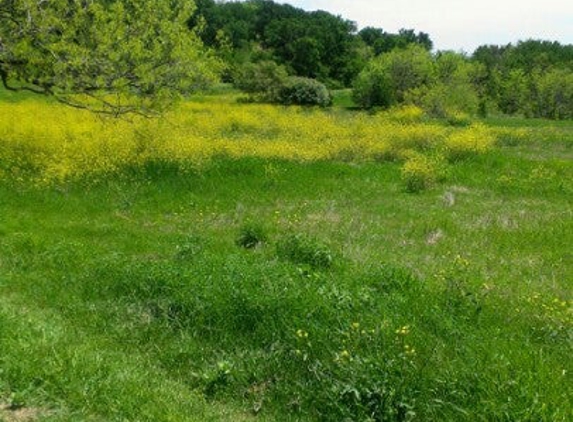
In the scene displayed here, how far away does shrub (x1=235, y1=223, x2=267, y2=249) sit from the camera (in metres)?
10.4

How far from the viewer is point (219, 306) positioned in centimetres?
694

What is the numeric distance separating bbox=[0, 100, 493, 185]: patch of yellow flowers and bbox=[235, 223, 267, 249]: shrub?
551 centimetres

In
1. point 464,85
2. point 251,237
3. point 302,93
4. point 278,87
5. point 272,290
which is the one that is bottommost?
point 251,237

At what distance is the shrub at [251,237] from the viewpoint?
10398 millimetres

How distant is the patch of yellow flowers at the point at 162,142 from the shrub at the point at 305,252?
23.2 feet

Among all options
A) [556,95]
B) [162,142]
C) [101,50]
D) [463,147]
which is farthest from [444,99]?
[101,50]

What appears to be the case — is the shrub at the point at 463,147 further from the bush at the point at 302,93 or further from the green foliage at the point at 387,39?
the green foliage at the point at 387,39

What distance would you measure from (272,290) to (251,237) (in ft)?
11.4

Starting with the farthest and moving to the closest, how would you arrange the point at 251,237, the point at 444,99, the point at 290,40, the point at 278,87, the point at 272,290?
1. the point at 290,40
2. the point at 278,87
3. the point at 444,99
4. the point at 251,237
5. the point at 272,290

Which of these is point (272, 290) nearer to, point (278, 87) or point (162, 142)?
point (162, 142)

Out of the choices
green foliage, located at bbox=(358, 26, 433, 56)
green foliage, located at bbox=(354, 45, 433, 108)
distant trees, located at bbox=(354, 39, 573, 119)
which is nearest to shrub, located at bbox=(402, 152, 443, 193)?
distant trees, located at bbox=(354, 39, 573, 119)

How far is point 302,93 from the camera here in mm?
47062

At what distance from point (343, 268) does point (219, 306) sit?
7.37ft

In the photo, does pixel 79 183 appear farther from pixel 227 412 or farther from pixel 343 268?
pixel 227 412
